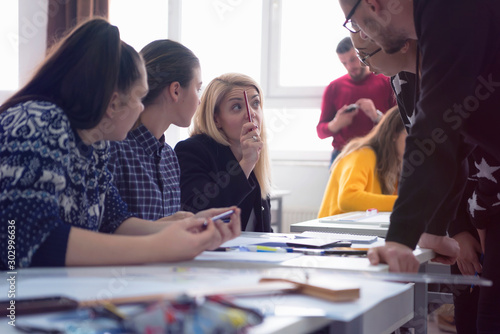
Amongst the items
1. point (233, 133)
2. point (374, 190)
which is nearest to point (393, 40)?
point (233, 133)

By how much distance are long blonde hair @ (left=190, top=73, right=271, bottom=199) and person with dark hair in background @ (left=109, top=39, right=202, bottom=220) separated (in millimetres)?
391

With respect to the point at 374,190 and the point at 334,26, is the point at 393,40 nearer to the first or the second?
the point at 374,190

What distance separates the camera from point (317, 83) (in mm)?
4605

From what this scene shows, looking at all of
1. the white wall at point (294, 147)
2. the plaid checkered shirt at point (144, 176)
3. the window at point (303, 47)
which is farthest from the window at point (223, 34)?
the plaid checkered shirt at point (144, 176)

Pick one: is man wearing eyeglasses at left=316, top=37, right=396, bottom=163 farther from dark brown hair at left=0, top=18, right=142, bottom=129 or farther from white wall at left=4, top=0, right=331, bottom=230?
dark brown hair at left=0, top=18, right=142, bottom=129

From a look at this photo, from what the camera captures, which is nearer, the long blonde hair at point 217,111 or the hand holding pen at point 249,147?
the hand holding pen at point 249,147

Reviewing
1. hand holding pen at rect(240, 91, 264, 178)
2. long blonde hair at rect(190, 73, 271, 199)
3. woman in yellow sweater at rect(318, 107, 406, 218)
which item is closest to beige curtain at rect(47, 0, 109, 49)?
long blonde hair at rect(190, 73, 271, 199)

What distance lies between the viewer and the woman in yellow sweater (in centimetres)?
259

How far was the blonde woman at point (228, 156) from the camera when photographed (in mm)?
1937

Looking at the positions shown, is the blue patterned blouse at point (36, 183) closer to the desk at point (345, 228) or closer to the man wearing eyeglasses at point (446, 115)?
the man wearing eyeglasses at point (446, 115)

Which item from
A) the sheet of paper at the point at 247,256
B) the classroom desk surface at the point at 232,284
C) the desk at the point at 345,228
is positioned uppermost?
the classroom desk surface at the point at 232,284

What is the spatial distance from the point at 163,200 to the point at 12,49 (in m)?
2.96

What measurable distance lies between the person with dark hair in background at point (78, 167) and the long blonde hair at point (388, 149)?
161 centimetres

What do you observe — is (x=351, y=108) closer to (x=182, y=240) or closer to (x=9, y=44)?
(x=9, y=44)
